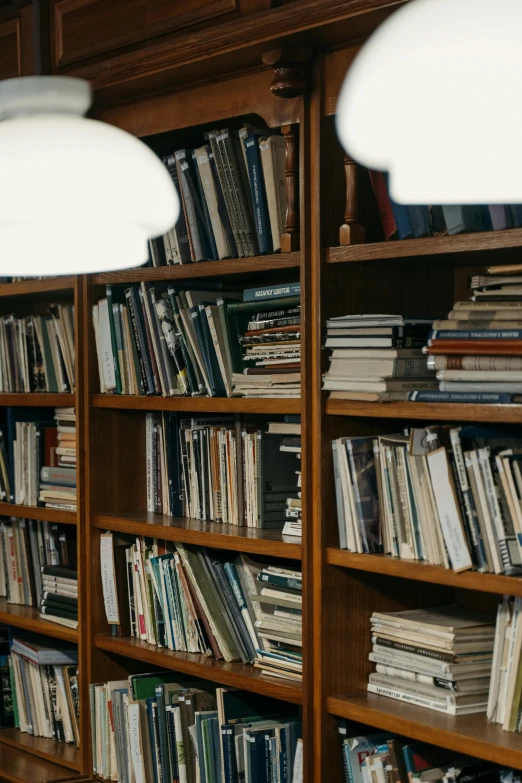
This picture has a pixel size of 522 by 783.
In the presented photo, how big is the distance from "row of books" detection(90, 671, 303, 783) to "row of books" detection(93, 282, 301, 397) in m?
0.72

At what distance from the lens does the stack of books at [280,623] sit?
7.21ft

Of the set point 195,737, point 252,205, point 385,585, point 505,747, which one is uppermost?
point 252,205

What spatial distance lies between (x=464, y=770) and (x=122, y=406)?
120 cm

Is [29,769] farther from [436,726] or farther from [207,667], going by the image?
[436,726]

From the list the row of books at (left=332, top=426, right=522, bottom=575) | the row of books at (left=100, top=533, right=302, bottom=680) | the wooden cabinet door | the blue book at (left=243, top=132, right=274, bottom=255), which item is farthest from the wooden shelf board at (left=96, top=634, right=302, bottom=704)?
the wooden cabinet door

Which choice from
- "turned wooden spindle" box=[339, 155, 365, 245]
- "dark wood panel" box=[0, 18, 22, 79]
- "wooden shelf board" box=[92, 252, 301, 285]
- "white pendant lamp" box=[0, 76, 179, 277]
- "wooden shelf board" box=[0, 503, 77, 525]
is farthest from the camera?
"wooden shelf board" box=[0, 503, 77, 525]

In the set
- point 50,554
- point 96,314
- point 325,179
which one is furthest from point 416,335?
point 50,554

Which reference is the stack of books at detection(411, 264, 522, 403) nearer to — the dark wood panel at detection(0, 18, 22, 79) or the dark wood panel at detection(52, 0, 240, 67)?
the dark wood panel at detection(52, 0, 240, 67)

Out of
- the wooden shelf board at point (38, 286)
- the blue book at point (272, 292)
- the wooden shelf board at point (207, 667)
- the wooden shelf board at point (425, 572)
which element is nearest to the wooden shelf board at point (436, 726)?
the wooden shelf board at point (207, 667)

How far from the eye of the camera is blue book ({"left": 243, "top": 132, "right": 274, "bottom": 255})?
226 centimetres

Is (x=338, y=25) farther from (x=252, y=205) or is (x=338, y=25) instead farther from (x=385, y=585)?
(x=385, y=585)

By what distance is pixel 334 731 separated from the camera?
82.6 inches

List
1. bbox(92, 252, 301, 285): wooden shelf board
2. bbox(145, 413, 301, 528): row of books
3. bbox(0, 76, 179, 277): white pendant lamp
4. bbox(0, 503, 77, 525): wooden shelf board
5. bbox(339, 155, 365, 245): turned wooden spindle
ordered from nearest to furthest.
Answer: bbox(0, 76, 179, 277): white pendant lamp, bbox(339, 155, 365, 245): turned wooden spindle, bbox(92, 252, 301, 285): wooden shelf board, bbox(145, 413, 301, 528): row of books, bbox(0, 503, 77, 525): wooden shelf board

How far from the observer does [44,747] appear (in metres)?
2.93
